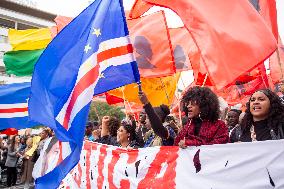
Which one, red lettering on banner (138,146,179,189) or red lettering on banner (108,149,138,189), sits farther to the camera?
red lettering on banner (108,149,138,189)

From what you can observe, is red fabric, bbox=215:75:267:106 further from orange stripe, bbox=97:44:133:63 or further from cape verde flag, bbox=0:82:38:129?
orange stripe, bbox=97:44:133:63

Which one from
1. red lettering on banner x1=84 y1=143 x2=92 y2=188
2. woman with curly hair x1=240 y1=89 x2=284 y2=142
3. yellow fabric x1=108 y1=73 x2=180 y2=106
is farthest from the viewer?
yellow fabric x1=108 y1=73 x2=180 y2=106

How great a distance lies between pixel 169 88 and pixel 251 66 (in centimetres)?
457

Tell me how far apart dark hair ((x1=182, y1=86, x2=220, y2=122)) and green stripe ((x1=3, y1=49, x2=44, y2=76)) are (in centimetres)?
663

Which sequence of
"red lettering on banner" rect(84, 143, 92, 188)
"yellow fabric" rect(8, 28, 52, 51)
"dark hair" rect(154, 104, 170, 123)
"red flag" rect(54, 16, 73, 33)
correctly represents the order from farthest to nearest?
1. "yellow fabric" rect(8, 28, 52, 51)
2. "red flag" rect(54, 16, 73, 33)
3. "dark hair" rect(154, 104, 170, 123)
4. "red lettering on banner" rect(84, 143, 92, 188)

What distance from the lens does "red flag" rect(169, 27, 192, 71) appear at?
21.8ft

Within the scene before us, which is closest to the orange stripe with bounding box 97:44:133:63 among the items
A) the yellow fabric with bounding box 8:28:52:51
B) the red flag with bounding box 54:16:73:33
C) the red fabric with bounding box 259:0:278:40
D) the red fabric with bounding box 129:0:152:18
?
the red fabric with bounding box 129:0:152:18

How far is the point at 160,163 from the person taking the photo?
3988 mm

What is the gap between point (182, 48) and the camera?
22.2 ft

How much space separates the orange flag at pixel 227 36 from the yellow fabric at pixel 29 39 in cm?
665

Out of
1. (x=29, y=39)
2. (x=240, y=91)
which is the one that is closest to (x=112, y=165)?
(x=240, y=91)

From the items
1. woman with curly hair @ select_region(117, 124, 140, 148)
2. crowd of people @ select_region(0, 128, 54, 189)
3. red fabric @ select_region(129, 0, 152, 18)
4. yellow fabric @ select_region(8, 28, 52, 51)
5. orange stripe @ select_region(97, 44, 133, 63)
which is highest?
yellow fabric @ select_region(8, 28, 52, 51)

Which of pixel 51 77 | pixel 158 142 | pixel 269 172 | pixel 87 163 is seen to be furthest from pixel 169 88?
pixel 269 172

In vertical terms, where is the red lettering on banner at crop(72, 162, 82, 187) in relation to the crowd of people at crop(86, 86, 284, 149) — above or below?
below
